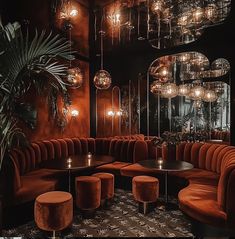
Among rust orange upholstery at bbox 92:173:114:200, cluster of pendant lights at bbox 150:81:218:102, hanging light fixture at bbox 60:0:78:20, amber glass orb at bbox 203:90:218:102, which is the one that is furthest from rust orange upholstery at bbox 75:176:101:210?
amber glass orb at bbox 203:90:218:102

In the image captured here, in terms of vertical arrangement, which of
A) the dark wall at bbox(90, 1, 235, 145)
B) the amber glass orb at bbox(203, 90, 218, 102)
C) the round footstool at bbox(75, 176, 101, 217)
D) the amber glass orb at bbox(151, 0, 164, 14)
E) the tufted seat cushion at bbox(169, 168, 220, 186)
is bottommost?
the round footstool at bbox(75, 176, 101, 217)

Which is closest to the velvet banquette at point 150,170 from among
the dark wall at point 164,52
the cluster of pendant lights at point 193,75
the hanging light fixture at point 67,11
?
the dark wall at point 164,52

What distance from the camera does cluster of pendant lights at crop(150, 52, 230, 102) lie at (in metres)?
6.00

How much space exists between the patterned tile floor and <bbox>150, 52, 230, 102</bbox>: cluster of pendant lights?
10.2 feet

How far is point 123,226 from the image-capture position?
3.32m

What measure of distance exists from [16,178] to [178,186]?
9.51 ft

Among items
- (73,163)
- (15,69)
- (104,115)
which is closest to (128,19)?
(104,115)

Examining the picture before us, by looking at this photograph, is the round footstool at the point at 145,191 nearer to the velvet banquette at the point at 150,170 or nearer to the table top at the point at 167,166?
the table top at the point at 167,166

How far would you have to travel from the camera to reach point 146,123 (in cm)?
Result: 818

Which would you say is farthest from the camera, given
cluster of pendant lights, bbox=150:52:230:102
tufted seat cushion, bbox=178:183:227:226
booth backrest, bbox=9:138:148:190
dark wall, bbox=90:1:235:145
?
cluster of pendant lights, bbox=150:52:230:102

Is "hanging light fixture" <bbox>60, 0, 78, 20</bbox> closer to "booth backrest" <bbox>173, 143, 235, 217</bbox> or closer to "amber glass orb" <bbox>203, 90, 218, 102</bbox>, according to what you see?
"booth backrest" <bbox>173, 143, 235, 217</bbox>

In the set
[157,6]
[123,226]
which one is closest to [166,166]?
[123,226]

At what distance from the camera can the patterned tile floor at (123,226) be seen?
3102mm

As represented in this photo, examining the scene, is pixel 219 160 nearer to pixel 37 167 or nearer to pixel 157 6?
pixel 157 6
